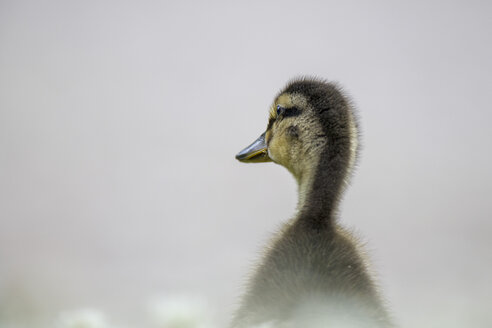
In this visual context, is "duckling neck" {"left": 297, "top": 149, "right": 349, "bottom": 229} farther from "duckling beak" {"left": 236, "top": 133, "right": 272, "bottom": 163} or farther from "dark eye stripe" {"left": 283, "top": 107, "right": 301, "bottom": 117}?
"duckling beak" {"left": 236, "top": 133, "right": 272, "bottom": 163}

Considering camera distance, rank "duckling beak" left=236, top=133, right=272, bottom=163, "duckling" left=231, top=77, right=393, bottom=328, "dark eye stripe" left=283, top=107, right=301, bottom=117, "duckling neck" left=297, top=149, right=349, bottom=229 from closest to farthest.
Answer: "duckling" left=231, top=77, right=393, bottom=328 < "duckling neck" left=297, top=149, right=349, bottom=229 < "dark eye stripe" left=283, top=107, right=301, bottom=117 < "duckling beak" left=236, top=133, right=272, bottom=163

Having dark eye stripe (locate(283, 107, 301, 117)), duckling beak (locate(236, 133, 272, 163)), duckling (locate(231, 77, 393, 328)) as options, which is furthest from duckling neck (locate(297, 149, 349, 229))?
duckling beak (locate(236, 133, 272, 163))

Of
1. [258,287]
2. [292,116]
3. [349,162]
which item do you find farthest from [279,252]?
[292,116]

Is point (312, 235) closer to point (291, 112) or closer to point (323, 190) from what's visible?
point (323, 190)

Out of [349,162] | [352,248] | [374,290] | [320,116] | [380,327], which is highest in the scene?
[320,116]

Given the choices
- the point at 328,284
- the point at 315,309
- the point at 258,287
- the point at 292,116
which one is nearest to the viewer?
the point at 315,309

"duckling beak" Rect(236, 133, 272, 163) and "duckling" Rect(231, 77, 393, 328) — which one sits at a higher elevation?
"duckling beak" Rect(236, 133, 272, 163)

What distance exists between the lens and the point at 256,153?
163 centimetres

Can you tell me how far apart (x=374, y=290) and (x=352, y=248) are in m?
0.11

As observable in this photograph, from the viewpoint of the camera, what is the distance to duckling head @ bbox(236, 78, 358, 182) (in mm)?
1312

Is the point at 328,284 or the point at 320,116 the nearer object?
the point at 328,284

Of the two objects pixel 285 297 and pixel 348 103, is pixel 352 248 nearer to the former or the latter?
pixel 285 297

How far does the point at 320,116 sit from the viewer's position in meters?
1.34

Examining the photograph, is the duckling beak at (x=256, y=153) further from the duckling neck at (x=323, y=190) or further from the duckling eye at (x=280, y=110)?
the duckling neck at (x=323, y=190)
